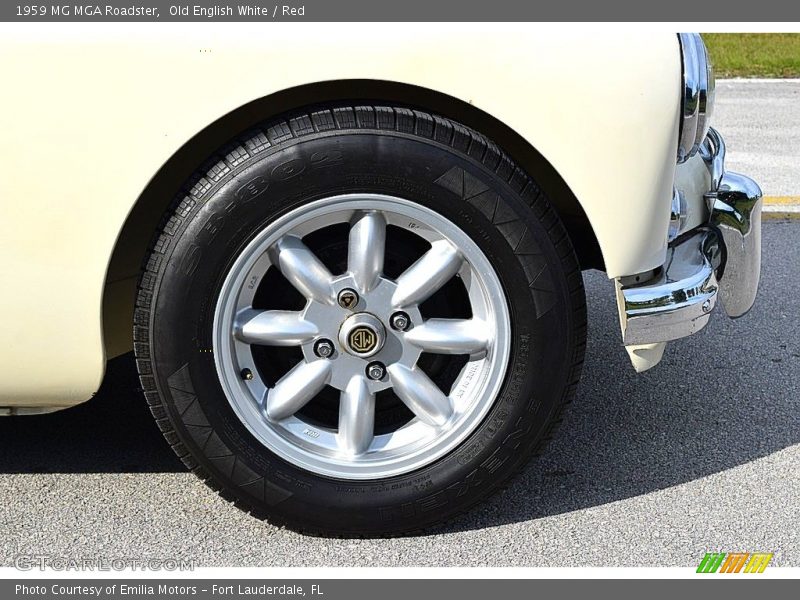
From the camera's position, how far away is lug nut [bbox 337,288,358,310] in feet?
7.79

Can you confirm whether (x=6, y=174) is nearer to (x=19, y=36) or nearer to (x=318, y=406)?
(x=19, y=36)

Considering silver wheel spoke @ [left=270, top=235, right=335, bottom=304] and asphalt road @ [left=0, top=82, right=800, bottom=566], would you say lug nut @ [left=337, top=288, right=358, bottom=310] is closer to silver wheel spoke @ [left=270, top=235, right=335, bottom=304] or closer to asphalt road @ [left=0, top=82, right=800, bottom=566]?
silver wheel spoke @ [left=270, top=235, right=335, bottom=304]

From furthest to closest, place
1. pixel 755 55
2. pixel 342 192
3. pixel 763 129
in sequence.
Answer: pixel 755 55
pixel 763 129
pixel 342 192

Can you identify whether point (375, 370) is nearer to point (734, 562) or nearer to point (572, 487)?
point (572, 487)

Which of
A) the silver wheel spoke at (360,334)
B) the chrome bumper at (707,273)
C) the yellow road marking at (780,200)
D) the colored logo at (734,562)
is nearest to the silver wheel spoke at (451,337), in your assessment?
the silver wheel spoke at (360,334)

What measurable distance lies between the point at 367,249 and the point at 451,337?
30cm

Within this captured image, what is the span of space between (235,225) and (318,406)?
58 centimetres

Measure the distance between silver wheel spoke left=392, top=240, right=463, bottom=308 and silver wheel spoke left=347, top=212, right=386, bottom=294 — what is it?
0.24 feet

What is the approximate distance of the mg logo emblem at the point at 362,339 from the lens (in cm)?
238

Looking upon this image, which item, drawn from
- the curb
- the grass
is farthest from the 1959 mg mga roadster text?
the grass

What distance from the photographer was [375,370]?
2422 millimetres

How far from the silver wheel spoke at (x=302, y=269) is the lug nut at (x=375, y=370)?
0.63 feet

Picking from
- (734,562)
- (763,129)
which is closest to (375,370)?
(734,562)

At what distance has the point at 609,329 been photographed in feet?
12.4
